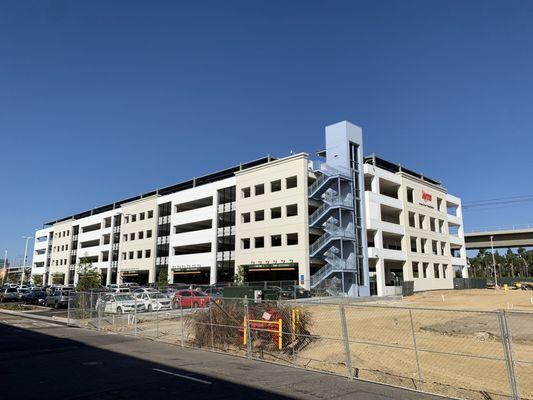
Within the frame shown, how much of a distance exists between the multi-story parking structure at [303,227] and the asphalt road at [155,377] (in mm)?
33224

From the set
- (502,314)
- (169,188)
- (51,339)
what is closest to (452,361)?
(502,314)

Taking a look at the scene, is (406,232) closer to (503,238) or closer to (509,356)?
(503,238)

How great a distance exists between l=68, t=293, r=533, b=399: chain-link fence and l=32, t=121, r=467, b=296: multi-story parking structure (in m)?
25.2

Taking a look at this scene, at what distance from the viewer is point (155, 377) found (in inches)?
414

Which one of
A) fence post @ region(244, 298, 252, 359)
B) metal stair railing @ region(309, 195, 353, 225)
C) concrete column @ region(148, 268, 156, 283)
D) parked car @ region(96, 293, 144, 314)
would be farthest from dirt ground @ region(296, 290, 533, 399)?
concrete column @ region(148, 268, 156, 283)

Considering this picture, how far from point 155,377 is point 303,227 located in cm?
3931

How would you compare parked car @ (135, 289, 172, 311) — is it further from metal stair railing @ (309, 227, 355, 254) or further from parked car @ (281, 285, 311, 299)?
metal stair railing @ (309, 227, 355, 254)

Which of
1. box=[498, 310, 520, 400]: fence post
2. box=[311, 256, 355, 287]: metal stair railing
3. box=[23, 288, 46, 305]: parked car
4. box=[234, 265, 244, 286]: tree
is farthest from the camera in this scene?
box=[234, 265, 244, 286]: tree

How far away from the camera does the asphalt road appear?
29.5ft

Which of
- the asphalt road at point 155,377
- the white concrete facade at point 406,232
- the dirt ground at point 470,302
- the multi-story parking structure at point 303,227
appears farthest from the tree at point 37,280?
the asphalt road at point 155,377

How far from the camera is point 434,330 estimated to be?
2134 cm

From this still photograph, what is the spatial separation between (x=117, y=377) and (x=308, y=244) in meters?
39.8

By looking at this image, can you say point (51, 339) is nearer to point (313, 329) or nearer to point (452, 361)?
point (313, 329)

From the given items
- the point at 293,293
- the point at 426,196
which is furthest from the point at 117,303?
the point at 426,196
